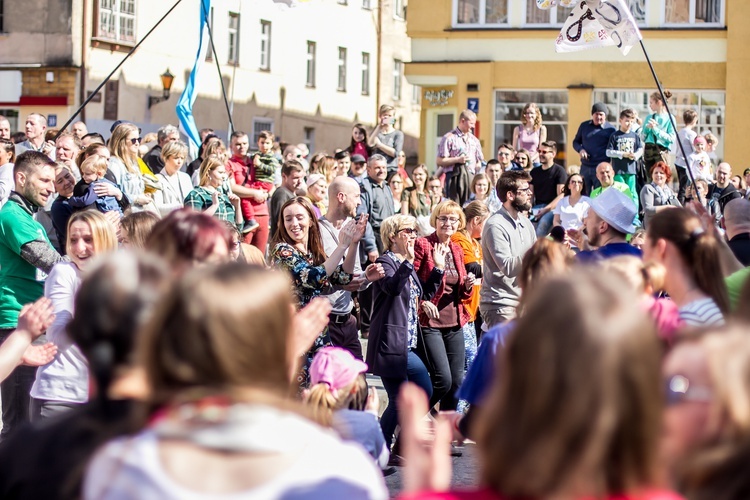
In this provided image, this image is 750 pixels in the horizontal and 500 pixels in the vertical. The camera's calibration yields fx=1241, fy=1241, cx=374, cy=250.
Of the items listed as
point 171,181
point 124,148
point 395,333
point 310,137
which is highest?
point 310,137

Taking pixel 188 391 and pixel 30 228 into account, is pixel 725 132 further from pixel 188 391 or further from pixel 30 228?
pixel 188 391

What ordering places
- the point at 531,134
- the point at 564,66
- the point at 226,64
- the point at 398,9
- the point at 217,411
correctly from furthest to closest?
the point at 398,9, the point at 226,64, the point at 564,66, the point at 531,134, the point at 217,411

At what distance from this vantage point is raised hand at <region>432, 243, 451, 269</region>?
31.6ft

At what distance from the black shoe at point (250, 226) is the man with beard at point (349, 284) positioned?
379cm

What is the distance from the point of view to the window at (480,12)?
3088cm

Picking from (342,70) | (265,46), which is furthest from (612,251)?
(342,70)

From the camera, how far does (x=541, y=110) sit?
3047 centimetres

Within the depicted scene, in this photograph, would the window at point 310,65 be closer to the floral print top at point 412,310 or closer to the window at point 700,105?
the window at point 700,105

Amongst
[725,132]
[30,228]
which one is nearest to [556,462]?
[30,228]

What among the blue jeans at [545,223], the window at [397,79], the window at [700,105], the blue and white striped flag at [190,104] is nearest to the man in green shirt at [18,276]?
the blue and white striped flag at [190,104]

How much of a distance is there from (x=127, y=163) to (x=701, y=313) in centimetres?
742

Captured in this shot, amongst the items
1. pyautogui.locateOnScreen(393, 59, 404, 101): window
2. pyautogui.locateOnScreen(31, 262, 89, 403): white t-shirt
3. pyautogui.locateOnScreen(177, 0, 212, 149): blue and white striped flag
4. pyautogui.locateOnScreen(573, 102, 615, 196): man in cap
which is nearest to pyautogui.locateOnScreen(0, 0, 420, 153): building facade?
pyautogui.locateOnScreen(393, 59, 404, 101): window

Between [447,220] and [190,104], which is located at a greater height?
[190,104]

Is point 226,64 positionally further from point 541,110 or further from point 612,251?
point 612,251
